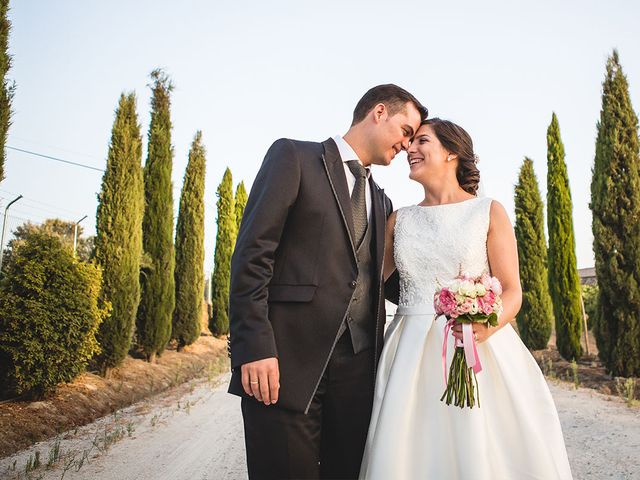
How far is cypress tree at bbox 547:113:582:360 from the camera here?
42.1ft

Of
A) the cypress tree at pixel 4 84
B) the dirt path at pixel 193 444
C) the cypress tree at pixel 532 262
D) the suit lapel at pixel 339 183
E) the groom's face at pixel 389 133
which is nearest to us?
the suit lapel at pixel 339 183

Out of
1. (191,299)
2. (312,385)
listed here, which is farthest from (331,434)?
(191,299)

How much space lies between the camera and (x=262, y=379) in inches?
81.0

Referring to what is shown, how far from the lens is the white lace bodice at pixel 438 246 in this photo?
9.41 feet

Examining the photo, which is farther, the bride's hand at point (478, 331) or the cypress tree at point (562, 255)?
the cypress tree at point (562, 255)

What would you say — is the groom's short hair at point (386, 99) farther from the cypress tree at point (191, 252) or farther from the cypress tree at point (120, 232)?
the cypress tree at point (191, 252)

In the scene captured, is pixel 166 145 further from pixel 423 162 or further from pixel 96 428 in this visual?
pixel 423 162

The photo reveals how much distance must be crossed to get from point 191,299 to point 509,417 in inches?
543

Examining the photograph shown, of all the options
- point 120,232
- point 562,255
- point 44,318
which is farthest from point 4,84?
point 562,255

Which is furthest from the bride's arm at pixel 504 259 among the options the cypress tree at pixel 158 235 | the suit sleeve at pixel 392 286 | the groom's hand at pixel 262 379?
the cypress tree at pixel 158 235

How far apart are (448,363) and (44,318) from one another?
6.21 m

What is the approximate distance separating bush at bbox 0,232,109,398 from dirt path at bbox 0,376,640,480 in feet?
3.30

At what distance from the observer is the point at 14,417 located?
6.21m

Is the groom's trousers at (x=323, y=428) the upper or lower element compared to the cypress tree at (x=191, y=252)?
lower
